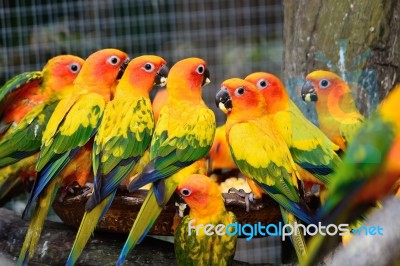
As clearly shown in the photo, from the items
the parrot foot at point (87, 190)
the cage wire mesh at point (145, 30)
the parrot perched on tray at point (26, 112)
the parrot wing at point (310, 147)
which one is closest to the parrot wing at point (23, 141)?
the parrot perched on tray at point (26, 112)

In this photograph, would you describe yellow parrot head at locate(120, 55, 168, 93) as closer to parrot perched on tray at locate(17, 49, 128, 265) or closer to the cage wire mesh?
parrot perched on tray at locate(17, 49, 128, 265)

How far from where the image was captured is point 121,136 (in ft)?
6.34

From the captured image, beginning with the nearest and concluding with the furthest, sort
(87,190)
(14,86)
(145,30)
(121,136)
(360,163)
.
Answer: (360,163)
(121,136)
(87,190)
(14,86)
(145,30)

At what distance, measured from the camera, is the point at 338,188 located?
1.43 meters

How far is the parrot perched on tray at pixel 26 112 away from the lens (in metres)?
2.14

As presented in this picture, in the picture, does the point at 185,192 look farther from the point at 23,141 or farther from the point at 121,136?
the point at 23,141

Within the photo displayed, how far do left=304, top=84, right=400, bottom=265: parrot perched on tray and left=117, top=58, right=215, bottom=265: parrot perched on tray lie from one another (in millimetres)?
498

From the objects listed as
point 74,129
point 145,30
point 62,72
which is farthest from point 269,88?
point 145,30

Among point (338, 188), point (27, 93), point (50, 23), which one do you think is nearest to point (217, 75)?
point (50, 23)

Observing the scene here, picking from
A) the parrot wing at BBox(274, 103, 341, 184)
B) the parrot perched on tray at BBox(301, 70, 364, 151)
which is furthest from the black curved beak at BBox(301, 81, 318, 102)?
the parrot wing at BBox(274, 103, 341, 184)

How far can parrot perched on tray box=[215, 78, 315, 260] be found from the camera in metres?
1.83

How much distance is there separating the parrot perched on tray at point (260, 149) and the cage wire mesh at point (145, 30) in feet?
7.70

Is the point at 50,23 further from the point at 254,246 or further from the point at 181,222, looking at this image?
Answer: the point at 181,222

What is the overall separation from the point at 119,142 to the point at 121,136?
21mm
